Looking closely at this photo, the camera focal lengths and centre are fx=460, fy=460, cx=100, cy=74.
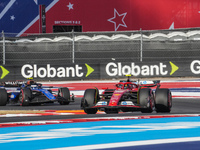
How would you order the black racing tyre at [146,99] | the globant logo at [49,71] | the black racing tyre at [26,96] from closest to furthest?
the black racing tyre at [146,99] → the black racing tyre at [26,96] → the globant logo at [49,71]

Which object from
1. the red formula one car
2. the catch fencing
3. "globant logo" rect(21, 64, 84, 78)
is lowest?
the red formula one car

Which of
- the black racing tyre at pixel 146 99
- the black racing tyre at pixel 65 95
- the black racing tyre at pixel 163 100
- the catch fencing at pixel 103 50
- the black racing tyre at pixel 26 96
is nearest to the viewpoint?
the black racing tyre at pixel 146 99

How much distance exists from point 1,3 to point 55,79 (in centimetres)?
1031

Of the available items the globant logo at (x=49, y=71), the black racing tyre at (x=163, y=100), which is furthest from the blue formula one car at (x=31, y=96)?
the globant logo at (x=49, y=71)

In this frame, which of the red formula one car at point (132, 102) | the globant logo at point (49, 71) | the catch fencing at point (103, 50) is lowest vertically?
the red formula one car at point (132, 102)

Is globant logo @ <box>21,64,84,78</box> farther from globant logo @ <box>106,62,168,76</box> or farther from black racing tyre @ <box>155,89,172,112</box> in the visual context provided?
black racing tyre @ <box>155,89,172,112</box>

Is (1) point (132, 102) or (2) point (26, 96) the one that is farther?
(2) point (26, 96)

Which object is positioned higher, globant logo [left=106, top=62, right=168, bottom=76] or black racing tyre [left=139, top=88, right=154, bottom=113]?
globant logo [left=106, top=62, right=168, bottom=76]

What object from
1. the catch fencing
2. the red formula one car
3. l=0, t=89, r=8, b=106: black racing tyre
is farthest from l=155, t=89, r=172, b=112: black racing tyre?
the catch fencing

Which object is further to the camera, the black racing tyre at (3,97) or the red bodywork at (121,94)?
the black racing tyre at (3,97)

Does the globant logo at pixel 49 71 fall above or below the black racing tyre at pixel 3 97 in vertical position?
above

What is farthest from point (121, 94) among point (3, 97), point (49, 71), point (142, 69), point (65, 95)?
point (49, 71)

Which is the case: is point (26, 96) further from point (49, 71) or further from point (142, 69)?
point (142, 69)

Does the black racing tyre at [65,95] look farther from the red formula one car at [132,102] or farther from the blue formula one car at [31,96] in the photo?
the red formula one car at [132,102]
